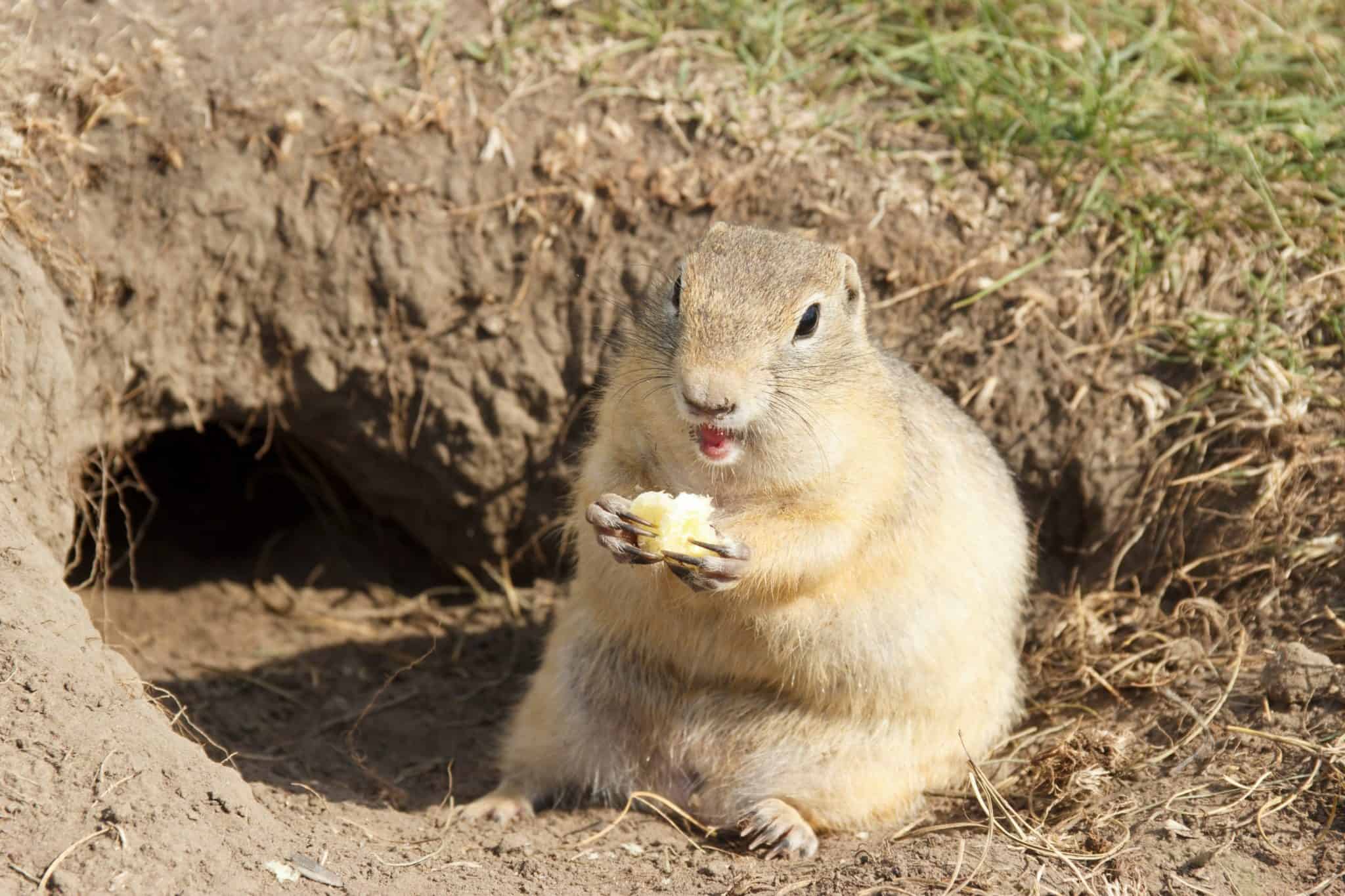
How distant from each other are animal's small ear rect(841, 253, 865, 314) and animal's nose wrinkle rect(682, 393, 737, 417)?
0.96 metres

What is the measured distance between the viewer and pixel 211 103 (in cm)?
643

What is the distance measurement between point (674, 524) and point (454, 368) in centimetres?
269

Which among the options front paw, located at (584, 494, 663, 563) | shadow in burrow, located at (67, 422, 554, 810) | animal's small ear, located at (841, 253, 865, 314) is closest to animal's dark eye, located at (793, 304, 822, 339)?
animal's small ear, located at (841, 253, 865, 314)

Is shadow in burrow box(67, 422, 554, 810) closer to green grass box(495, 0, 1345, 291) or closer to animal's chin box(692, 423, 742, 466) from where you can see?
animal's chin box(692, 423, 742, 466)

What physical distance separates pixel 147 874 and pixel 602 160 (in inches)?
162

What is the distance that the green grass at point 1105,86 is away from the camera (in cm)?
663

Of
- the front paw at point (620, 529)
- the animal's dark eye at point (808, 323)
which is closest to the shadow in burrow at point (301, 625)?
the front paw at point (620, 529)

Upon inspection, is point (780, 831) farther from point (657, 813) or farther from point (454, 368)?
point (454, 368)

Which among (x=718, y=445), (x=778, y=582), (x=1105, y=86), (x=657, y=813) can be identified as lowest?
(x=657, y=813)

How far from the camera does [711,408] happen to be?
4.20 metres

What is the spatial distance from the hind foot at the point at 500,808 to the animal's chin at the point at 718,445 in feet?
6.29

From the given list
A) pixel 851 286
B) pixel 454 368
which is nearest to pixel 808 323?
pixel 851 286

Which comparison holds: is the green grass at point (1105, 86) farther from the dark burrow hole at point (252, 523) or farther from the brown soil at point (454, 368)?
the dark burrow hole at point (252, 523)

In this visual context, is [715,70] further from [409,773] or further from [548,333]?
[409,773]
